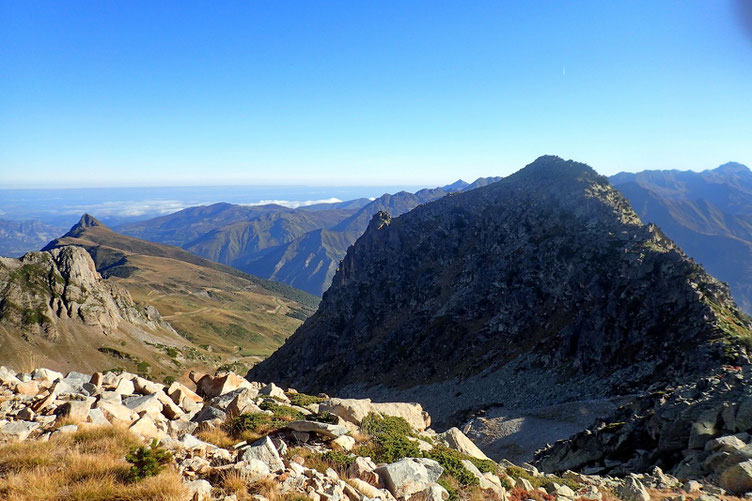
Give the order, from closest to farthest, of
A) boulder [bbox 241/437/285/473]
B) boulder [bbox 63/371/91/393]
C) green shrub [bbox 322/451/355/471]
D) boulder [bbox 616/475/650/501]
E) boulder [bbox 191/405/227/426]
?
boulder [bbox 241/437/285/473] → green shrub [bbox 322/451/355/471] → boulder [bbox 191/405/227/426] → boulder [bbox 616/475/650/501] → boulder [bbox 63/371/91/393]

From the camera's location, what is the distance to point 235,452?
1203 cm

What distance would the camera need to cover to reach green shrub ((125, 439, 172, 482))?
30.8 ft

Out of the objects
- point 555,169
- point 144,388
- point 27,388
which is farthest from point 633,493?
point 555,169

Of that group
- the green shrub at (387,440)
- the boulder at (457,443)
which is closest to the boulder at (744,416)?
the boulder at (457,443)

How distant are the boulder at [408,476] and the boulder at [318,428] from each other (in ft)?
7.81

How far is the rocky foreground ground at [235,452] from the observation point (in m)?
9.52

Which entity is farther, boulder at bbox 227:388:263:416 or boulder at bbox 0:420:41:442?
boulder at bbox 227:388:263:416

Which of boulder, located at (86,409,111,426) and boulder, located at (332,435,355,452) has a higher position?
boulder, located at (86,409,111,426)

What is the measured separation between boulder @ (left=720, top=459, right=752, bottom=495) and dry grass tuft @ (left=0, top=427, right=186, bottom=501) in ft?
66.2

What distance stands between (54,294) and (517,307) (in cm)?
15382

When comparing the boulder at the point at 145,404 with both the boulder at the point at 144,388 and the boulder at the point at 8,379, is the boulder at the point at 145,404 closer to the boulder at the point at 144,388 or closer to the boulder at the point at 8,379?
the boulder at the point at 144,388

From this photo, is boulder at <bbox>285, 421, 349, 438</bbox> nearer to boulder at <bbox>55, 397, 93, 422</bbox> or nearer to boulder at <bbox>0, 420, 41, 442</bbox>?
boulder at <bbox>55, 397, 93, 422</bbox>

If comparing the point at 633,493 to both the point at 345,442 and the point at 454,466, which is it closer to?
the point at 454,466

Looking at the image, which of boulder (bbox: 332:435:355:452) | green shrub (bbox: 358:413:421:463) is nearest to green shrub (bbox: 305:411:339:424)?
green shrub (bbox: 358:413:421:463)
